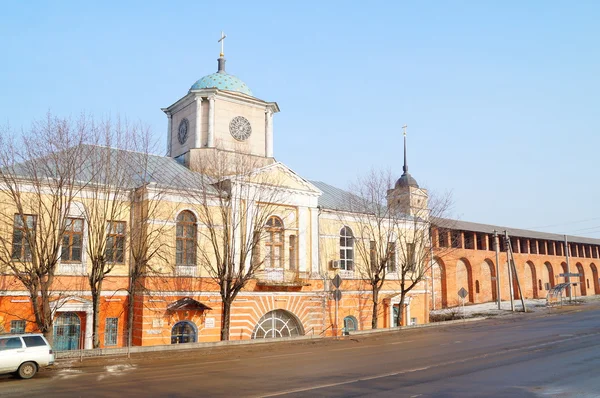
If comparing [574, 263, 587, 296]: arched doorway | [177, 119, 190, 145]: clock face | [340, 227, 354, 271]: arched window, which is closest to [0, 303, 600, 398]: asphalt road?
[340, 227, 354, 271]: arched window

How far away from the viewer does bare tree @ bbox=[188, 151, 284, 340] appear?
80.7ft

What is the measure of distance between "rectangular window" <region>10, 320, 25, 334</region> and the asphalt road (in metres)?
5.15

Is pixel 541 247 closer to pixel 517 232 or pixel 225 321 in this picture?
pixel 517 232

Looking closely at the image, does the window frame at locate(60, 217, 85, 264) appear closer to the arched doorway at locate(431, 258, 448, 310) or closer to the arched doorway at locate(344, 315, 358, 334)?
the arched doorway at locate(344, 315, 358, 334)

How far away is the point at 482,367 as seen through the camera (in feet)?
47.2

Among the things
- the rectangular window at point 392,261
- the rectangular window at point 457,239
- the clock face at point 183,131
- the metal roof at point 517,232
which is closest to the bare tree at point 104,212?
the clock face at point 183,131

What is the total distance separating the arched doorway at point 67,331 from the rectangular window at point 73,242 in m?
2.37

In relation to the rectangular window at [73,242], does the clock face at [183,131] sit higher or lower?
higher

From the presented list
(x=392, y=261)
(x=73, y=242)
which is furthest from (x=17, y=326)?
(x=392, y=261)

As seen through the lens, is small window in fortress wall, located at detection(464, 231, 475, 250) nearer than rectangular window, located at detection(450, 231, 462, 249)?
No

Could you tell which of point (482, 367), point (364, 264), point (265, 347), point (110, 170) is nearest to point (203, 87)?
point (110, 170)

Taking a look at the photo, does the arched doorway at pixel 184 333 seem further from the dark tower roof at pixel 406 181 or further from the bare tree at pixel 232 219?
the dark tower roof at pixel 406 181

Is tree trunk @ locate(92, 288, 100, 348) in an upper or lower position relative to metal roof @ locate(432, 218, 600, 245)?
lower

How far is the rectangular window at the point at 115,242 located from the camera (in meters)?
21.9
